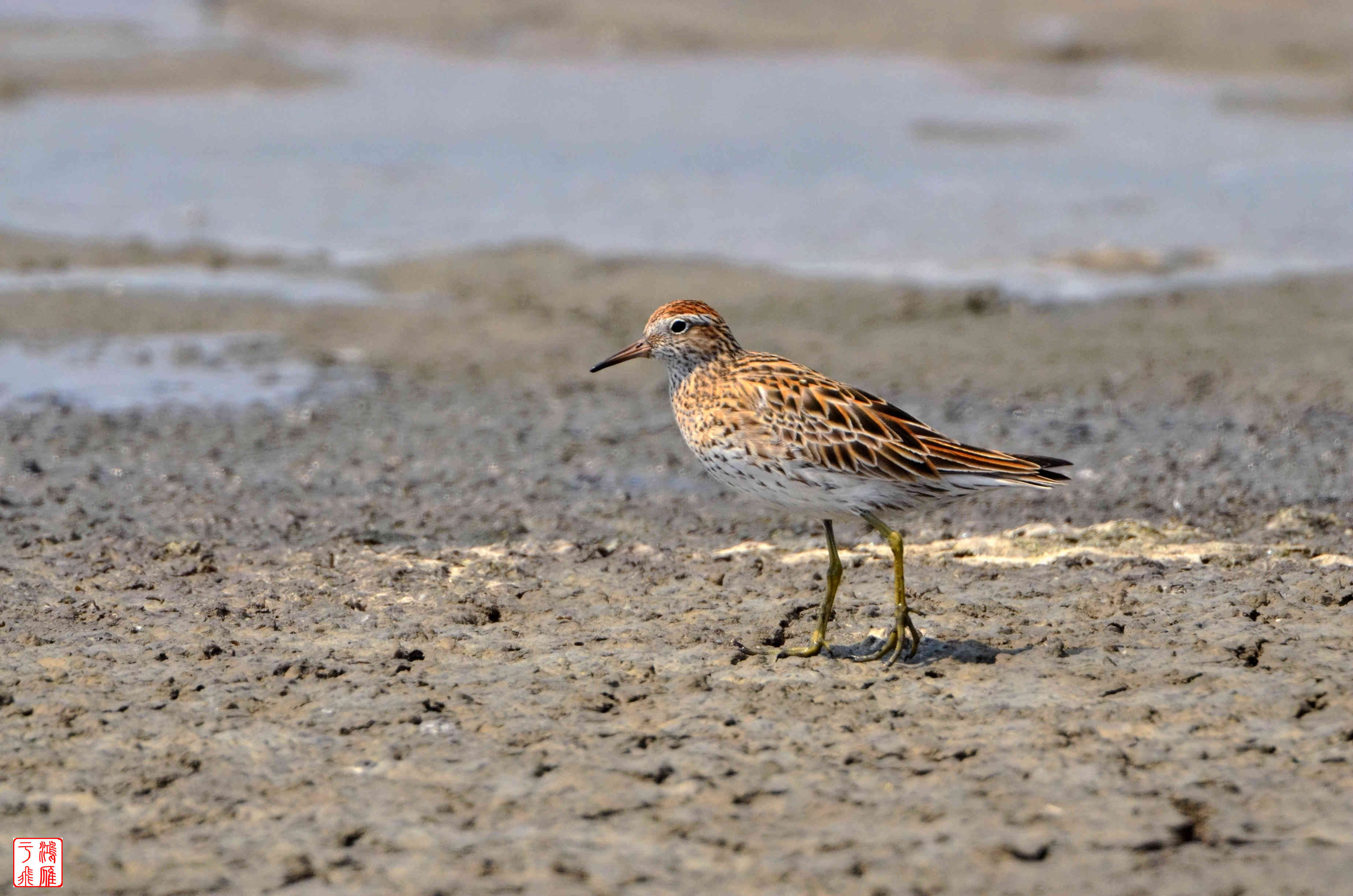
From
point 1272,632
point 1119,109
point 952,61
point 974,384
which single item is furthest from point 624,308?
point 952,61

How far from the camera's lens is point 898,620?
18.2 feet

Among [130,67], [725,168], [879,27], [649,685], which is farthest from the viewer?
[879,27]

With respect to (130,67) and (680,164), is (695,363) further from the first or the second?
(130,67)

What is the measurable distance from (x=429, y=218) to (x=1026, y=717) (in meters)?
10.7

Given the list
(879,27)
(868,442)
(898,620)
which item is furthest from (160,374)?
(879,27)

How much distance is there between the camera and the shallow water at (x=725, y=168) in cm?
1396

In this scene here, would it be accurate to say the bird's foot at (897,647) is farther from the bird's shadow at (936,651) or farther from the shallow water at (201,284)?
the shallow water at (201,284)

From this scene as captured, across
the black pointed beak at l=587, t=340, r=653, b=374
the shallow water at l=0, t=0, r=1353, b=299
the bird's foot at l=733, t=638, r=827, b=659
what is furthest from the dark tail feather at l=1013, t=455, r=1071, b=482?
the shallow water at l=0, t=0, r=1353, b=299

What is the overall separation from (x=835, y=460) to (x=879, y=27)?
18.5 metres

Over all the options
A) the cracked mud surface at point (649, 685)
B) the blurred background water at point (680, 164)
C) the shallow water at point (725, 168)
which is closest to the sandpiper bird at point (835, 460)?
the cracked mud surface at point (649, 685)

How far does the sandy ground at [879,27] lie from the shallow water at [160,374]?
41.1 ft

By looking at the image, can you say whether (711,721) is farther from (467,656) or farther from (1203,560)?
(1203,560)

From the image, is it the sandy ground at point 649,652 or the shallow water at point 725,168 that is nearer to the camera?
the sandy ground at point 649,652

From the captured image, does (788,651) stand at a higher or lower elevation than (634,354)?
lower
